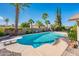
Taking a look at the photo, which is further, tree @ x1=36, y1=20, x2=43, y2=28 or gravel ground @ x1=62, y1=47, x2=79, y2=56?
tree @ x1=36, y1=20, x2=43, y2=28

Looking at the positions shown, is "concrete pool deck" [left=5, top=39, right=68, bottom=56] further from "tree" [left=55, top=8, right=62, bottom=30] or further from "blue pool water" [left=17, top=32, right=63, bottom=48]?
"tree" [left=55, top=8, right=62, bottom=30]

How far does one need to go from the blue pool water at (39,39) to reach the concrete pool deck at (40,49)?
3.0 inches

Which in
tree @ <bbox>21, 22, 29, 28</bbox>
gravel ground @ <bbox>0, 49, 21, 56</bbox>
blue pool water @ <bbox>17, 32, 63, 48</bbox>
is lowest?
gravel ground @ <bbox>0, 49, 21, 56</bbox>

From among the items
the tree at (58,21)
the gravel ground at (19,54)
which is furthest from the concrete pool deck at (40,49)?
the tree at (58,21)

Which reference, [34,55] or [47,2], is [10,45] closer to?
[34,55]

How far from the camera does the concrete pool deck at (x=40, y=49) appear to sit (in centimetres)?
632

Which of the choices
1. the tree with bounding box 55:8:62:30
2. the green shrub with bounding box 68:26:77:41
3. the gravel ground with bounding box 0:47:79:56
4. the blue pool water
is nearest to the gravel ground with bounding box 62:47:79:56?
the gravel ground with bounding box 0:47:79:56

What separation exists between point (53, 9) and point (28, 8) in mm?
517

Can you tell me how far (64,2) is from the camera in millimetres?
6238

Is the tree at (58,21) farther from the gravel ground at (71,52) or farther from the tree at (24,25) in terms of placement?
the tree at (24,25)

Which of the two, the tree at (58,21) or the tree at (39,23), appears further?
the tree at (39,23)

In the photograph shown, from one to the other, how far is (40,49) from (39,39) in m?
0.21

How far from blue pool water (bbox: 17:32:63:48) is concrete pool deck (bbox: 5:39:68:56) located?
76 mm

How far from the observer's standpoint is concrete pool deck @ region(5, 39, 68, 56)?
20.7 feet
